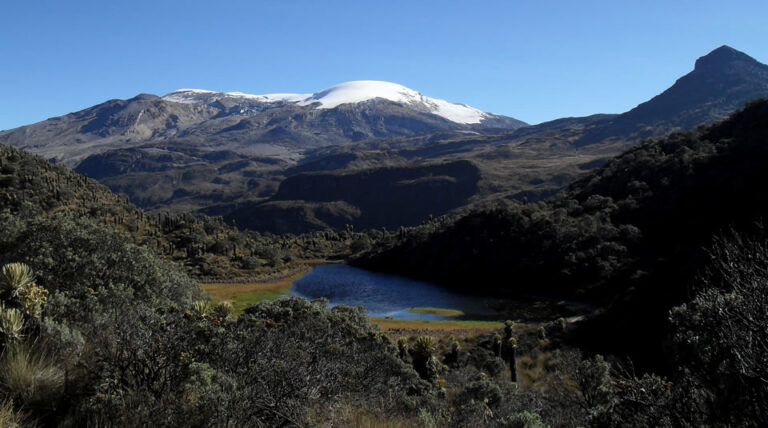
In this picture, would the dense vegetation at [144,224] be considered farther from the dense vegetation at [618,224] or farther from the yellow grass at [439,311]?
the yellow grass at [439,311]

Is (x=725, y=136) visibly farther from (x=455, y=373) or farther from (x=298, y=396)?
(x=298, y=396)

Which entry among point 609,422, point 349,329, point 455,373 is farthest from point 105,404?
point 455,373

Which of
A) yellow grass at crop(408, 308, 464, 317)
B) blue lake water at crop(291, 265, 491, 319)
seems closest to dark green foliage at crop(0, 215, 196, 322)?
blue lake water at crop(291, 265, 491, 319)

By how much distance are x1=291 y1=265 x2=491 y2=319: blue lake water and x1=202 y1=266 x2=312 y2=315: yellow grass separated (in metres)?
2.18

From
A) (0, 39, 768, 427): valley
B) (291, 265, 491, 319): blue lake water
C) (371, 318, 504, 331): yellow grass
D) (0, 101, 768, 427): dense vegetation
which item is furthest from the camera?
(291, 265, 491, 319): blue lake water

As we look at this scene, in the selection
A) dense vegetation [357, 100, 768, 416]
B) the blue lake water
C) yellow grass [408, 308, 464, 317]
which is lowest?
the blue lake water

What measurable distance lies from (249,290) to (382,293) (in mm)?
16878

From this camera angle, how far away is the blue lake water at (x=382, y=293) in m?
56.0

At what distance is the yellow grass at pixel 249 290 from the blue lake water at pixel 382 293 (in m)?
2.18

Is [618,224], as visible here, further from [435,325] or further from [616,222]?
[435,325]

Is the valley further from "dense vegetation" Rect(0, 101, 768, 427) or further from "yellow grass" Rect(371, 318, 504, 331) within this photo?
"yellow grass" Rect(371, 318, 504, 331)

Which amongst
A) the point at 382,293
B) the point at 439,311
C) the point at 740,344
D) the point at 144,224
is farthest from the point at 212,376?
the point at 144,224

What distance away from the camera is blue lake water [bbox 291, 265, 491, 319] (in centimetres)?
5600

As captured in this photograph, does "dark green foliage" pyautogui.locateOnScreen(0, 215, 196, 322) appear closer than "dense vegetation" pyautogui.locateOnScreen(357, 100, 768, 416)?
Yes
